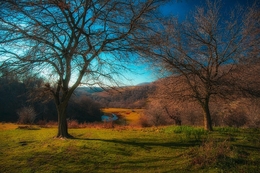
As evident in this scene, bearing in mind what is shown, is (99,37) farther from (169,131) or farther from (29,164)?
(169,131)

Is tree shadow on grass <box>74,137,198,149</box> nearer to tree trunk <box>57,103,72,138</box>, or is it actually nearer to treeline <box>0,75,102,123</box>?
tree trunk <box>57,103,72,138</box>

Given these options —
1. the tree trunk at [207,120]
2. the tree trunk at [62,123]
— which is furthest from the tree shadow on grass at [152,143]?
the tree trunk at [207,120]

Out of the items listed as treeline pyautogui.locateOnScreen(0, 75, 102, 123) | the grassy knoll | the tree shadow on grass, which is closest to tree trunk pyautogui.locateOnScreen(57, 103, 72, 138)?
the grassy knoll

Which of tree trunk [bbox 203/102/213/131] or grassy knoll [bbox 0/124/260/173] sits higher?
tree trunk [bbox 203/102/213/131]

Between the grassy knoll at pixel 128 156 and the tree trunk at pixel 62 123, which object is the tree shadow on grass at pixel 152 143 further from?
the tree trunk at pixel 62 123

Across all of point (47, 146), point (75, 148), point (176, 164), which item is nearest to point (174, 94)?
point (176, 164)

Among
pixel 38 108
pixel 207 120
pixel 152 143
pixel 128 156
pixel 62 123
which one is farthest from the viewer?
pixel 38 108

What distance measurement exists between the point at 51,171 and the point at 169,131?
19.2ft

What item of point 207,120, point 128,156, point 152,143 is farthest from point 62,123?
point 207,120

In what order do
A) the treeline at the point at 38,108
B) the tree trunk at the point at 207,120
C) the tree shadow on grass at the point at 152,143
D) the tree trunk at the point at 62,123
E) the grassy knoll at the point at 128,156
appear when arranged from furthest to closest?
the treeline at the point at 38,108 < the tree trunk at the point at 207,120 < the tree trunk at the point at 62,123 < the tree shadow on grass at the point at 152,143 < the grassy knoll at the point at 128,156

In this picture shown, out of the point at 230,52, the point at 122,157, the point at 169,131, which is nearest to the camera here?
the point at 122,157

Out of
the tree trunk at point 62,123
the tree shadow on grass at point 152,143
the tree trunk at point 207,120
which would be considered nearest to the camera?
the tree shadow on grass at point 152,143

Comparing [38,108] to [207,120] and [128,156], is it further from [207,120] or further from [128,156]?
[128,156]

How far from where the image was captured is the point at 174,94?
8594 millimetres
